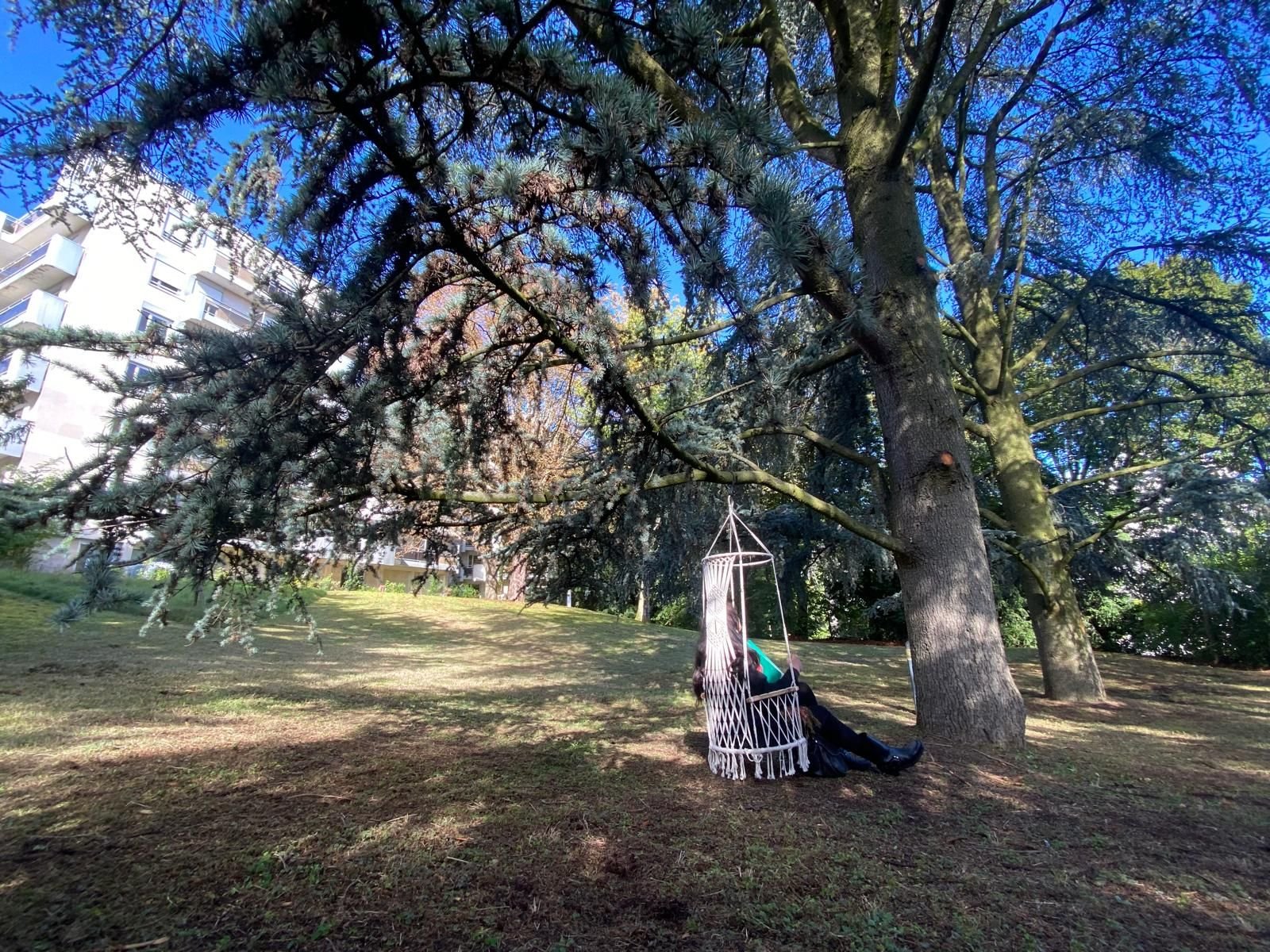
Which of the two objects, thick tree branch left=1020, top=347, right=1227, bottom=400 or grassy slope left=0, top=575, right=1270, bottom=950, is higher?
thick tree branch left=1020, top=347, right=1227, bottom=400

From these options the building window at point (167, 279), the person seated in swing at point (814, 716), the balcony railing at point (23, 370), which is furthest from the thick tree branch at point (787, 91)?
the building window at point (167, 279)

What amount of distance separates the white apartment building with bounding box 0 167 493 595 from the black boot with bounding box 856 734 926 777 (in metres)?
3.48

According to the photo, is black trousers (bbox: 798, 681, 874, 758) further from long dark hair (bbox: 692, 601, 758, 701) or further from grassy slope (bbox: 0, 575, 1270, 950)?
long dark hair (bbox: 692, 601, 758, 701)

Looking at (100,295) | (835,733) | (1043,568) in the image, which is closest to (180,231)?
Answer: (835,733)

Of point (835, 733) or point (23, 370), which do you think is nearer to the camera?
point (23, 370)

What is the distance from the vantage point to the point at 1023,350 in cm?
905

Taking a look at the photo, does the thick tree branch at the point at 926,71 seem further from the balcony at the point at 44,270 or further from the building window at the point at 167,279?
the building window at the point at 167,279

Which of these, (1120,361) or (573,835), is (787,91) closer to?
(1120,361)

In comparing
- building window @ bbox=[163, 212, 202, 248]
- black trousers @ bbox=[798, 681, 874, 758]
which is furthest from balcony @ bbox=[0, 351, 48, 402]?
black trousers @ bbox=[798, 681, 874, 758]

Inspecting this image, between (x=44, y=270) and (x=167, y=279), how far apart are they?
4.13 meters

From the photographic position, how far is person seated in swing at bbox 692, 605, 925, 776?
13.0 ft

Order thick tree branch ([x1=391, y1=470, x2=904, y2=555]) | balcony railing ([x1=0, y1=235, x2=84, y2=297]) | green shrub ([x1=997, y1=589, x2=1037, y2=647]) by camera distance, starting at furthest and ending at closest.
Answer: balcony railing ([x1=0, y1=235, x2=84, y2=297])
green shrub ([x1=997, y1=589, x2=1037, y2=647])
thick tree branch ([x1=391, y1=470, x2=904, y2=555])

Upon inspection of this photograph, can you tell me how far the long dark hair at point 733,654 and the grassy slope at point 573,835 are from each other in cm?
58

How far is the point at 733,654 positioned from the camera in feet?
13.2
